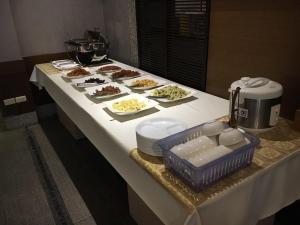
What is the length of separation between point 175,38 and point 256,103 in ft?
3.14

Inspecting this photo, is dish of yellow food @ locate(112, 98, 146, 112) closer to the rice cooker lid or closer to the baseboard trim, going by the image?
the rice cooker lid

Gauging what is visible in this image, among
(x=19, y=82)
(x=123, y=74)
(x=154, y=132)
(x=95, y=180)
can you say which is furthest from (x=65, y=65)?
(x=154, y=132)

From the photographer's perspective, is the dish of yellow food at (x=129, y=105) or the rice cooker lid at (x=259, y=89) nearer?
the rice cooker lid at (x=259, y=89)

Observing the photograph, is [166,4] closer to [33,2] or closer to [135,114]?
[135,114]

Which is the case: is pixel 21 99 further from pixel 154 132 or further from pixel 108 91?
pixel 154 132

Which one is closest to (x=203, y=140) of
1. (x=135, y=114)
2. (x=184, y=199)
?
(x=184, y=199)

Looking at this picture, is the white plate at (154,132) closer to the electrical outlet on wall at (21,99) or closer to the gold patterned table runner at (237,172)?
the gold patterned table runner at (237,172)

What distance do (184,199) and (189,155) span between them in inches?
4.8

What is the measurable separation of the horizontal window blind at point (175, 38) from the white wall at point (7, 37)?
1.10 meters

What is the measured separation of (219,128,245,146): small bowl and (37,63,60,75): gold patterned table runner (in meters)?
1.67

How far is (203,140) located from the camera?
2.47ft

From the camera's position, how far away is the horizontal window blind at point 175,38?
1454 mm

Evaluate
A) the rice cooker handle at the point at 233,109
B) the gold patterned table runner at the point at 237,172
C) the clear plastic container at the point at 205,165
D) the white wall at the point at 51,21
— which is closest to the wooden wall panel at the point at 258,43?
the gold patterned table runner at the point at 237,172

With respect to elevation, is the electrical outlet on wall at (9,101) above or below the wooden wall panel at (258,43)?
below
